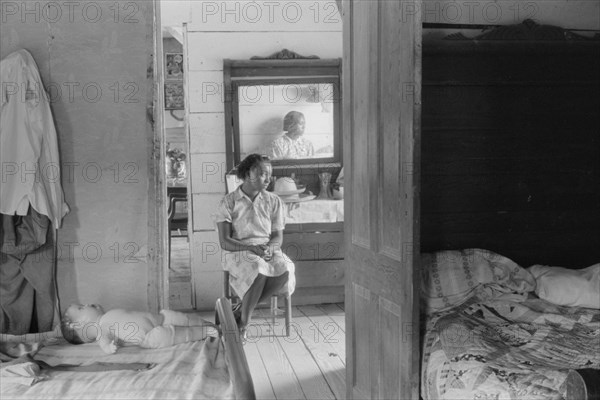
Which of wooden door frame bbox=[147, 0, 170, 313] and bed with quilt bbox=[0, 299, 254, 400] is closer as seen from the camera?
bed with quilt bbox=[0, 299, 254, 400]

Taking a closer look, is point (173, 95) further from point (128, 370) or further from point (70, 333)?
point (128, 370)

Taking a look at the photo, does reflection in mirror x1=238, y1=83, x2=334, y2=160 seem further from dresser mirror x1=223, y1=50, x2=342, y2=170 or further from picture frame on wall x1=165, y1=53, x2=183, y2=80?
picture frame on wall x1=165, y1=53, x2=183, y2=80

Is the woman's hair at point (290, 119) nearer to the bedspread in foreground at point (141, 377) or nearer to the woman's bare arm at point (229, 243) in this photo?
the woman's bare arm at point (229, 243)

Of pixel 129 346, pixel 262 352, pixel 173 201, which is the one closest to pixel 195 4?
pixel 173 201

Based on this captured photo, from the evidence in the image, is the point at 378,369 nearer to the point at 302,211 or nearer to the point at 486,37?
the point at 486,37

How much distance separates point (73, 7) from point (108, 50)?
27 centimetres

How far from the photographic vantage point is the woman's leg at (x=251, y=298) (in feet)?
13.6

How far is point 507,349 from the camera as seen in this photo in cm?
245

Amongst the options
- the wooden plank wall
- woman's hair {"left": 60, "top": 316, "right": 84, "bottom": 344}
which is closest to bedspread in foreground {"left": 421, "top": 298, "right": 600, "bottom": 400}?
the wooden plank wall

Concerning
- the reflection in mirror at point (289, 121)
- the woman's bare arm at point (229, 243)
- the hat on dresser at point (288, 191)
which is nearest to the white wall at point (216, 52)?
the reflection in mirror at point (289, 121)

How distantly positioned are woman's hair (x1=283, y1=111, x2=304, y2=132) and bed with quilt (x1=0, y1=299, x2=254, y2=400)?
120 inches

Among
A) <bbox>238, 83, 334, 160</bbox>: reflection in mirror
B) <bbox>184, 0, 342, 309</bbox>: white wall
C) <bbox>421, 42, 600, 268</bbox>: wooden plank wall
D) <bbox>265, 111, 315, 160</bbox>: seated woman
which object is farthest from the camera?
<bbox>265, 111, 315, 160</bbox>: seated woman

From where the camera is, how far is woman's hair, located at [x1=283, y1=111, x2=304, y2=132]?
5.36 meters

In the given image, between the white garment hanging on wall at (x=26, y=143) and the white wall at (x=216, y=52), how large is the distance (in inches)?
79.9
